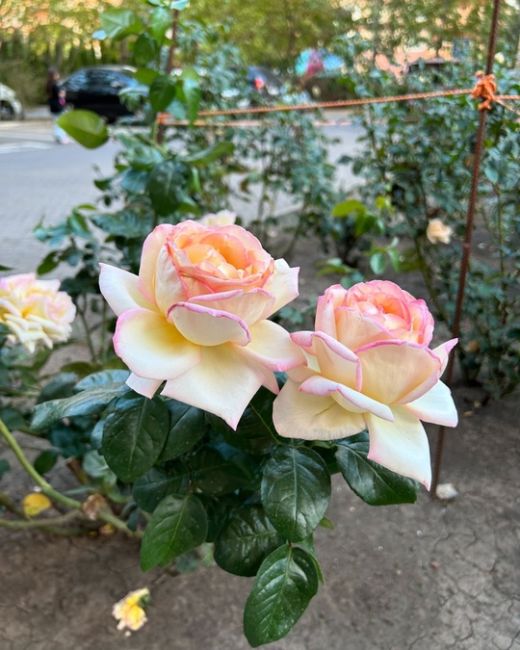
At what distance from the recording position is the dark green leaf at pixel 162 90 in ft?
6.51

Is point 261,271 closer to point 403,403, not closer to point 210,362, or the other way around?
point 210,362

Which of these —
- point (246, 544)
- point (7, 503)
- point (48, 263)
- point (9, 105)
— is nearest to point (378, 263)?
point (48, 263)

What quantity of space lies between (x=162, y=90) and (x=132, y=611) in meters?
1.47

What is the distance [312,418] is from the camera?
77 centimetres

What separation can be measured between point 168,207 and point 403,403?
132cm

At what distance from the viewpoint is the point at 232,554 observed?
1.01 metres

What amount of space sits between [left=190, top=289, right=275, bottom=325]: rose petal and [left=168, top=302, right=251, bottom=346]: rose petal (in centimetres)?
1

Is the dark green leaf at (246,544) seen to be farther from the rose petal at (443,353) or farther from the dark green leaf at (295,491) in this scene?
the rose petal at (443,353)

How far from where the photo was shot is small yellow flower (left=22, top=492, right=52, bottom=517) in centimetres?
194

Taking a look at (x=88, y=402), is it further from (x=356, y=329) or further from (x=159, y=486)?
(x=356, y=329)

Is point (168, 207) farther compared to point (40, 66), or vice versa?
point (40, 66)

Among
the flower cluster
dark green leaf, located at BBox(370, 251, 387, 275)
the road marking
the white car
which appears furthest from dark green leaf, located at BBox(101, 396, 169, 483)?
the white car

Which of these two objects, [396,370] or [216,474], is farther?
[216,474]

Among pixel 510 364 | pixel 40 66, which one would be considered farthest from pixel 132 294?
pixel 40 66
